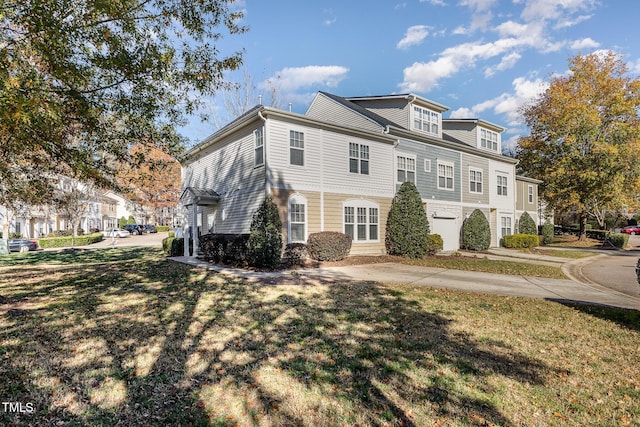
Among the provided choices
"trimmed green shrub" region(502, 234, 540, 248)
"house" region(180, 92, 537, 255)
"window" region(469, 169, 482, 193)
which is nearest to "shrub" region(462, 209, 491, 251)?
"house" region(180, 92, 537, 255)

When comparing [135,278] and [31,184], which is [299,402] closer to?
[135,278]

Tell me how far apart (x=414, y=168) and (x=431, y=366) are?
1562 centimetres

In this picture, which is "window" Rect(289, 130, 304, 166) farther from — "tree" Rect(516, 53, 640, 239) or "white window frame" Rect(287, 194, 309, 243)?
"tree" Rect(516, 53, 640, 239)

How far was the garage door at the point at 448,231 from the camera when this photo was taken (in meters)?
19.7

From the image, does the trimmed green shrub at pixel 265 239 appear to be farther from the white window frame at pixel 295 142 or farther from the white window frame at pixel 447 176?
the white window frame at pixel 447 176

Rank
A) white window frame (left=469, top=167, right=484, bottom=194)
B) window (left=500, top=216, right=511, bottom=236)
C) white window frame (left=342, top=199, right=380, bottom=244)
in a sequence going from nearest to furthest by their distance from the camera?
white window frame (left=342, top=199, right=380, bottom=244)
white window frame (left=469, top=167, right=484, bottom=194)
window (left=500, top=216, right=511, bottom=236)

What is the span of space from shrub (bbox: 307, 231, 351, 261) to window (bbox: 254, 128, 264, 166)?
3.70 metres

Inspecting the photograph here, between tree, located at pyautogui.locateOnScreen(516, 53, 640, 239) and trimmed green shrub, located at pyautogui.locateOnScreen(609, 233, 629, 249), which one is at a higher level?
tree, located at pyautogui.locateOnScreen(516, 53, 640, 239)

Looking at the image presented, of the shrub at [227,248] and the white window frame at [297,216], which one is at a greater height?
the white window frame at [297,216]

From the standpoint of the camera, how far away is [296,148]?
46.0ft

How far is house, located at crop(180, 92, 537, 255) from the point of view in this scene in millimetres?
13773

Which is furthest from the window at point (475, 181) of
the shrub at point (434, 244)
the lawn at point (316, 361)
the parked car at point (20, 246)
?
the parked car at point (20, 246)

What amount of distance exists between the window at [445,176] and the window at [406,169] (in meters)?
2.39

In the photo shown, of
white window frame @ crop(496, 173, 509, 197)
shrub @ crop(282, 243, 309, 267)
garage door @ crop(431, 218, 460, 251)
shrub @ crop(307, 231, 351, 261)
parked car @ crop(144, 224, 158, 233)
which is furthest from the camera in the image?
parked car @ crop(144, 224, 158, 233)
